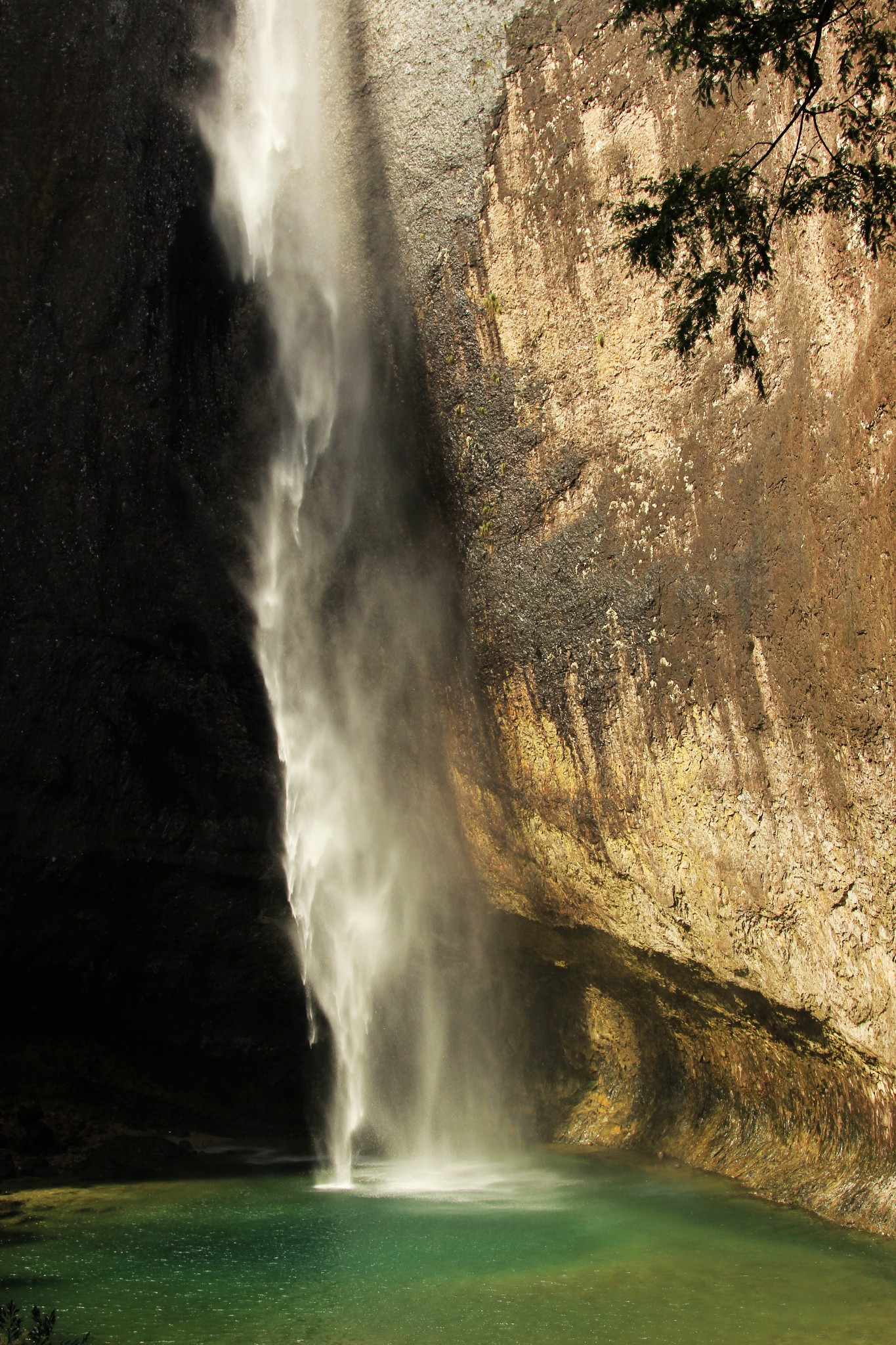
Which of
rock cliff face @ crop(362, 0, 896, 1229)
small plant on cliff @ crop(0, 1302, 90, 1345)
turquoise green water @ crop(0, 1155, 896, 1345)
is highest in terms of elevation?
rock cliff face @ crop(362, 0, 896, 1229)

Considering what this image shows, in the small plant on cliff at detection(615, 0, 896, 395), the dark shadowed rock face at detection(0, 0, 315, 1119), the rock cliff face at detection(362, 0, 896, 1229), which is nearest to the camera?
the small plant on cliff at detection(615, 0, 896, 395)

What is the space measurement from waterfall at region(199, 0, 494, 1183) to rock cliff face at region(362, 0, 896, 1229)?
715 mm

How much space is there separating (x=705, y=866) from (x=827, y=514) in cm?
256

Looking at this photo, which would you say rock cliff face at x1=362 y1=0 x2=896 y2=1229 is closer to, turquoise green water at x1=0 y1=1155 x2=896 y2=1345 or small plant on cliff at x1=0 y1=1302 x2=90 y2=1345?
turquoise green water at x1=0 y1=1155 x2=896 y2=1345

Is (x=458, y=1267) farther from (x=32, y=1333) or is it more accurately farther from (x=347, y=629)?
(x=347, y=629)

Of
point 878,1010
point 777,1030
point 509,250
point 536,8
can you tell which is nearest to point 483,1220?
point 777,1030

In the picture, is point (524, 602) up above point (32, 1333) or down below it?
above

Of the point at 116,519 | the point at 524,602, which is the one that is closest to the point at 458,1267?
the point at 524,602

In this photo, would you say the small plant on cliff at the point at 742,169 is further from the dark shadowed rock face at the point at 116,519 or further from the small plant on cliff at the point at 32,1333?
the dark shadowed rock face at the point at 116,519

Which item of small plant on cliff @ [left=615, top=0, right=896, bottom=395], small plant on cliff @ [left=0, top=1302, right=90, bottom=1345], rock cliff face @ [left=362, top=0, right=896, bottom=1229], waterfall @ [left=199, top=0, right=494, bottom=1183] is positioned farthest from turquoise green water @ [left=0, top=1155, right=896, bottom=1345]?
small plant on cliff @ [left=615, top=0, right=896, bottom=395]

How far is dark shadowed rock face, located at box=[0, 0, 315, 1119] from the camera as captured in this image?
1090cm

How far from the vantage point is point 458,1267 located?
655 cm

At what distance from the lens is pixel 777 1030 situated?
27.1ft

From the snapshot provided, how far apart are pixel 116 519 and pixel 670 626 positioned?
5620 mm
